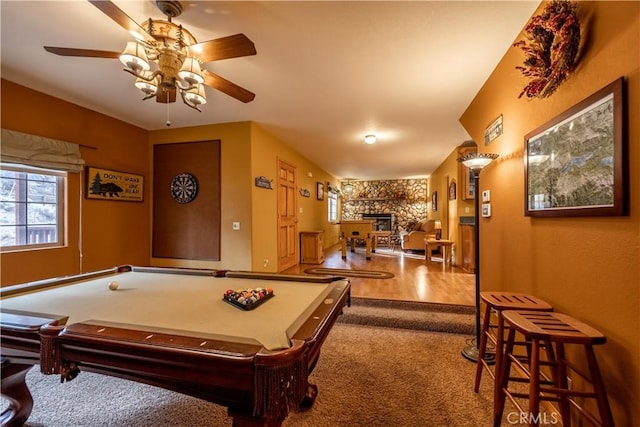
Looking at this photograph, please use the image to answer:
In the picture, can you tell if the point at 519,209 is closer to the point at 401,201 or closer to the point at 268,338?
the point at 268,338

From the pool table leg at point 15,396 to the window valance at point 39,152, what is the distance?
2.32m

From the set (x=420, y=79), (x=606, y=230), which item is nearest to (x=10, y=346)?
(x=606, y=230)

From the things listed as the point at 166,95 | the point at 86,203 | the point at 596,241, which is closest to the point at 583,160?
the point at 596,241

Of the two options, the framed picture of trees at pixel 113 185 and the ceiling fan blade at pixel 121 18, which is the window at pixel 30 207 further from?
the ceiling fan blade at pixel 121 18

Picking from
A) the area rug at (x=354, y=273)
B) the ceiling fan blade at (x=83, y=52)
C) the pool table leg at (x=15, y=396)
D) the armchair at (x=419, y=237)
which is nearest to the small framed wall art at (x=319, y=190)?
the armchair at (x=419, y=237)

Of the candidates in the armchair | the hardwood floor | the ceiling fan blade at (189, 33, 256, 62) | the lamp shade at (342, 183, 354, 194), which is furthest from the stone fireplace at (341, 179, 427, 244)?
the ceiling fan blade at (189, 33, 256, 62)

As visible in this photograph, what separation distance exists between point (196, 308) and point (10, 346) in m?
0.74

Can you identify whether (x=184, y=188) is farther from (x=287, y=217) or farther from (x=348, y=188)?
(x=348, y=188)

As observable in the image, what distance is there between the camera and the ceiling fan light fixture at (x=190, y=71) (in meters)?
1.73

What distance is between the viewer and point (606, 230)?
1206 mm

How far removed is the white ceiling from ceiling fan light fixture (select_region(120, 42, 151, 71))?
0.33 m

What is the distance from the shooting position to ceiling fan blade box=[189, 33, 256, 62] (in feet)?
5.33

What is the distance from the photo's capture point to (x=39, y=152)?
9.31 ft

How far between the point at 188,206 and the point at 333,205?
627 centimetres
